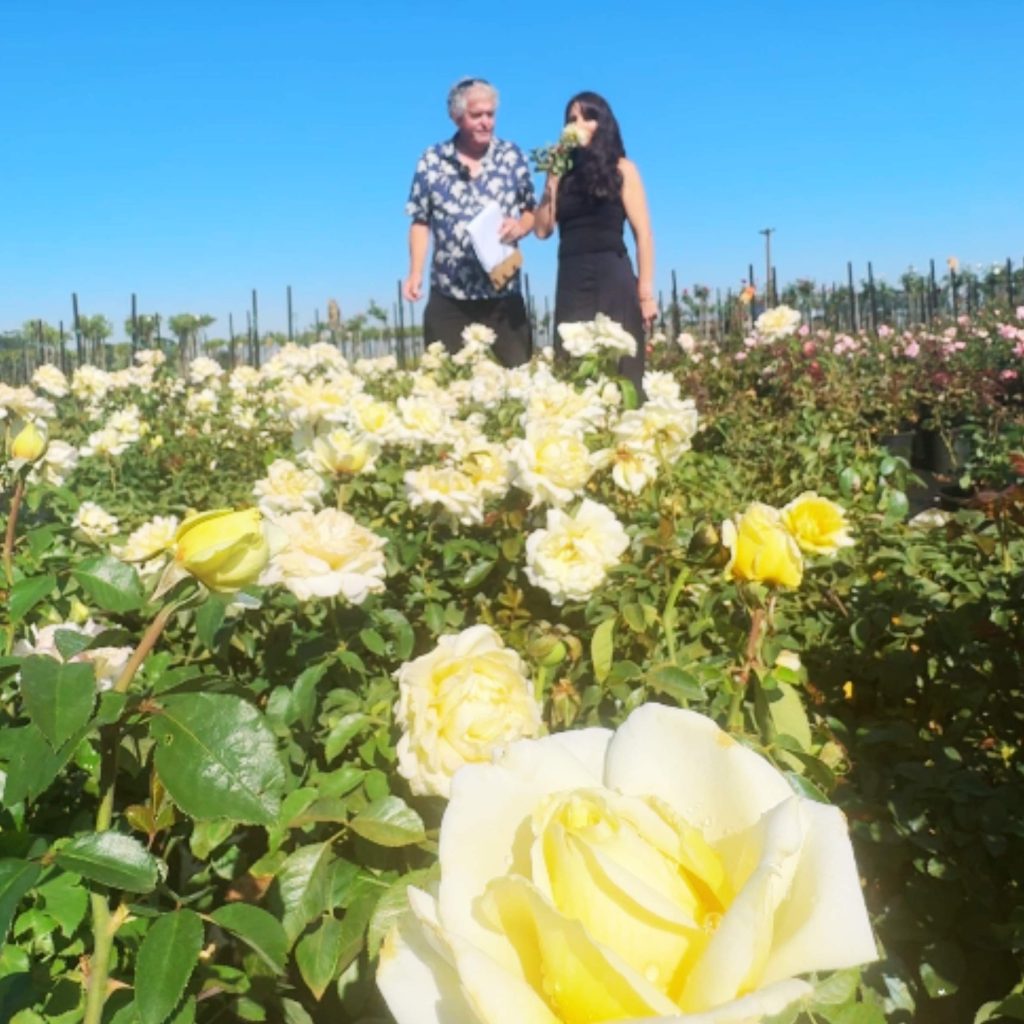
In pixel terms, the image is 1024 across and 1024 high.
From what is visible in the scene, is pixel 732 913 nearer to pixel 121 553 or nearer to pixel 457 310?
pixel 121 553

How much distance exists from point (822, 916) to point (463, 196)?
14.6 ft

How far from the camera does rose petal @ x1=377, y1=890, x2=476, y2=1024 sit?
1.52 feet

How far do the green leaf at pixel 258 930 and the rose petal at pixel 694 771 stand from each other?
364 mm

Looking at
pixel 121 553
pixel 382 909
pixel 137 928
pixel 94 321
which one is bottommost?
pixel 137 928

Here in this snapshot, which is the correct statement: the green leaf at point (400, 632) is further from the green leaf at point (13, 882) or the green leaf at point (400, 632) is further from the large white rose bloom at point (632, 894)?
the large white rose bloom at point (632, 894)

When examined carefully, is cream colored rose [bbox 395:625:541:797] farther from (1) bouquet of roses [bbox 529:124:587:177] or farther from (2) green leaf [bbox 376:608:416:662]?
(1) bouquet of roses [bbox 529:124:587:177]

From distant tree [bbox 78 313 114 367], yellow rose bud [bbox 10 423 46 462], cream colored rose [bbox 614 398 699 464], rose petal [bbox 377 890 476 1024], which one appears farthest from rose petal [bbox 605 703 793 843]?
distant tree [bbox 78 313 114 367]

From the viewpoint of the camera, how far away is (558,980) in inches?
16.9

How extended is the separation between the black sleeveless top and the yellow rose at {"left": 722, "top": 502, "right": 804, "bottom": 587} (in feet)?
11.5

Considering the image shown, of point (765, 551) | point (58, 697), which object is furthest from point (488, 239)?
point (58, 697)

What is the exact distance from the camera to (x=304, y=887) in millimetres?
895

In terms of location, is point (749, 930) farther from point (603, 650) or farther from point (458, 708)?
point (603, 650)

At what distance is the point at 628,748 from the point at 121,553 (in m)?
1.51

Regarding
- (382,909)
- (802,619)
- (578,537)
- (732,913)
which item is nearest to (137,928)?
(382,909)
